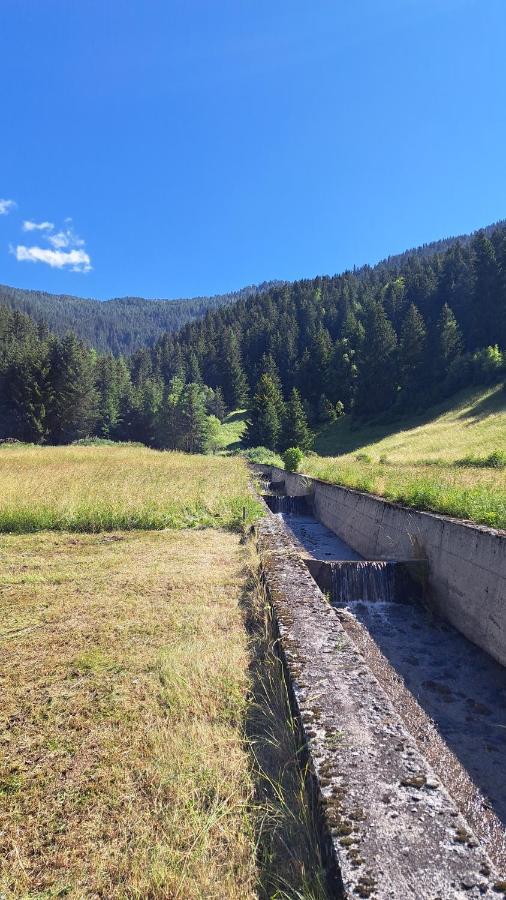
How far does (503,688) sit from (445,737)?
1506 mm

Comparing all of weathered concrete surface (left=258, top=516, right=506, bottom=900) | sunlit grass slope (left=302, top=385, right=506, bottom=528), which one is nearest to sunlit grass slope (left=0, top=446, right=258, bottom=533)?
sunlit grass slope (left=302, top=385, right=506, bottom=528)

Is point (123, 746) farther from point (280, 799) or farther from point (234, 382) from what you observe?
point (234, 382)

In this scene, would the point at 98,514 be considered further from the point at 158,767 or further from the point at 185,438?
the point at 185,438

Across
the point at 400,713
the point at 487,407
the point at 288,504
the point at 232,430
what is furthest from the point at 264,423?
the point at 400,713

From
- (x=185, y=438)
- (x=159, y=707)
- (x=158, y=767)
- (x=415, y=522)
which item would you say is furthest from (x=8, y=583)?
(x=185, y=438)

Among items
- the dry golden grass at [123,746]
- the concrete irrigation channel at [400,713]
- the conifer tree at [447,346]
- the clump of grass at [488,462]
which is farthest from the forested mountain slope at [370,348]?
the dry golden grass at [123,746]

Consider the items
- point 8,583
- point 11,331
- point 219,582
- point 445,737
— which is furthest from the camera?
point 11,331

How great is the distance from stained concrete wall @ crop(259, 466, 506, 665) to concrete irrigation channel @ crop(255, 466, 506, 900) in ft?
0.13

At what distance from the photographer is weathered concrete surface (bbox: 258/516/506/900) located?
1.92 meters

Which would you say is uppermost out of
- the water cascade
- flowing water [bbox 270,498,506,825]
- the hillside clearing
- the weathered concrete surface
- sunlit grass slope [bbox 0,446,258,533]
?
the hillside clearing

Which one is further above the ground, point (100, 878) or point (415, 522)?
point (415, 522)

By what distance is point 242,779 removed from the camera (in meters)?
2.92

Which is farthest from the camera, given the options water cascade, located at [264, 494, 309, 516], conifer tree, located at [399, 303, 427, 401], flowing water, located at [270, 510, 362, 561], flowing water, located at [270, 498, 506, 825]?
conifer tree, located at [399, 303, 427, 401]

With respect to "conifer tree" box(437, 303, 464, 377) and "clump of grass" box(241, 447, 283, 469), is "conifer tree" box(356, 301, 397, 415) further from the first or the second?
"clump of grass" box(241, 447, 283, 469)
